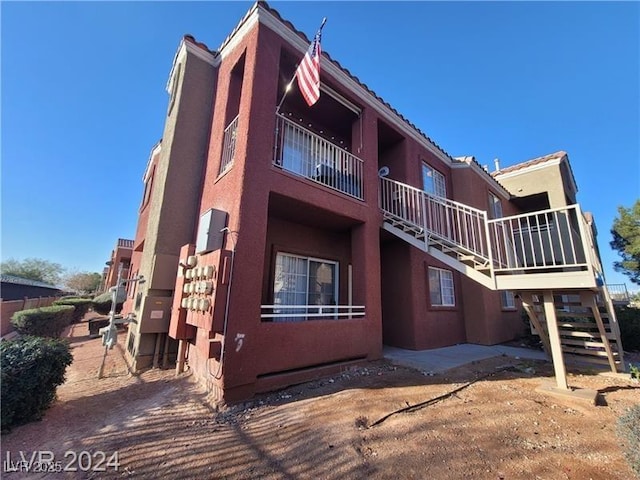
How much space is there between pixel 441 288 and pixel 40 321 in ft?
47.8

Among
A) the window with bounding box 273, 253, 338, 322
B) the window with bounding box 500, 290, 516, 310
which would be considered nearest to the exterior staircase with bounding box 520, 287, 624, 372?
the window with bounding box 500, 290, 516, 310

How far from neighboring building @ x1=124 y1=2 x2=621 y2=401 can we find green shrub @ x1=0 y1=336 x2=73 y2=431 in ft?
5.55

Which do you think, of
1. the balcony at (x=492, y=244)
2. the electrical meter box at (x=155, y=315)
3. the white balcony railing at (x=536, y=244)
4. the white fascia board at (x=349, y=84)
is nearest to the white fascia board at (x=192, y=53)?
the white fascia board at (x=349, y=84)

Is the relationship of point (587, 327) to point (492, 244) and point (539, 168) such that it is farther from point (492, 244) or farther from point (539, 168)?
point (539, 168)

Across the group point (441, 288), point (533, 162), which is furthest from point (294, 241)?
point (533, 162)

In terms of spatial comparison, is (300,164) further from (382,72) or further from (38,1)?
(38,1)

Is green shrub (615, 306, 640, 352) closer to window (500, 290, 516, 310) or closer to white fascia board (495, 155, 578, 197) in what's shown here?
window (500, 290, 516, 310)

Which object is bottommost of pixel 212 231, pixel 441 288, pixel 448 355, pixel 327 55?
pixel 448 355

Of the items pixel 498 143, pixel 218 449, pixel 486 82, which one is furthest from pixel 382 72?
pixel 498 143

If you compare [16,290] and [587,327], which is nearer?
[587,327]

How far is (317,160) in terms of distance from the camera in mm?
6750

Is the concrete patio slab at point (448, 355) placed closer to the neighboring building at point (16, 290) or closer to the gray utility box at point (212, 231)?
the gray utility box at point (212, 231)

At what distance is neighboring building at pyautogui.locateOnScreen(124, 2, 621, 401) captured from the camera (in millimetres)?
4641

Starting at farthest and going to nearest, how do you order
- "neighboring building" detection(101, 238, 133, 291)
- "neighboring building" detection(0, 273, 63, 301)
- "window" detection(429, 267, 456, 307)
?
"neighboring building" detection(101, 238, 133, 291), "neighboring building" detection(0, 273, 63, 301), "window" detection(429, 267, 456, 307)
